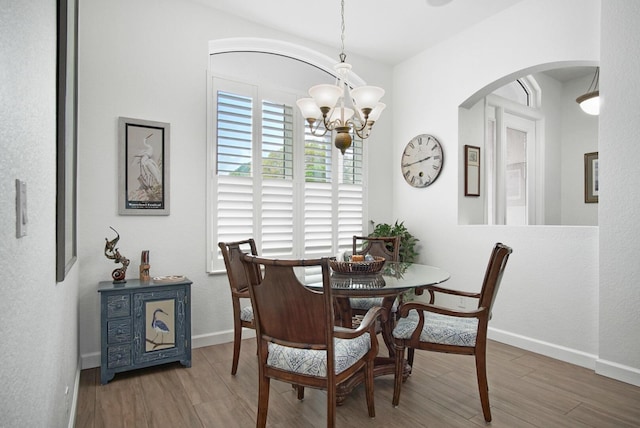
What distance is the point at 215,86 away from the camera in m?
3.62

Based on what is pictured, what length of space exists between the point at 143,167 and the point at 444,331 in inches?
106

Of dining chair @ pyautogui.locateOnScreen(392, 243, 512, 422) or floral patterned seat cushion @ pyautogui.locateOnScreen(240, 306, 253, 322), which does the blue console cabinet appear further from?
dining chair @ pyautogui.locateOnScreen(392, 243, 512, 422)

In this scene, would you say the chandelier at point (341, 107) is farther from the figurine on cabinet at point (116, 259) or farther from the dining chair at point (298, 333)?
the figurine on cabinet at point (116, 259)

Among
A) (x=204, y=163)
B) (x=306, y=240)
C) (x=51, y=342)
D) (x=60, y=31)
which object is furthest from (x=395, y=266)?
(x=60, y=31)

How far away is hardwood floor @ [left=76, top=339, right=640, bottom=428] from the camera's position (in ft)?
7.16

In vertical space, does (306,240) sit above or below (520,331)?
above

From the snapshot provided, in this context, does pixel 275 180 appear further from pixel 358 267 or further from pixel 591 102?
pixel 591 102

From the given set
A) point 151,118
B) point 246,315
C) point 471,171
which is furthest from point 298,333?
point 471,171

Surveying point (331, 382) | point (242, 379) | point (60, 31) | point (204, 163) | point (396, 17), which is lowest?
point (242, 379)

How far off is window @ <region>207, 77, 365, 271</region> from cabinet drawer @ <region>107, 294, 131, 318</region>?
89cm

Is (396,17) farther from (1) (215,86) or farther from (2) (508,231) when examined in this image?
(2) (508,231)

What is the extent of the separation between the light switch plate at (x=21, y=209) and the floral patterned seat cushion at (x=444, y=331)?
2024mm

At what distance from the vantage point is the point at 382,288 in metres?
2.08

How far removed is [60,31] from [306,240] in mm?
2962
